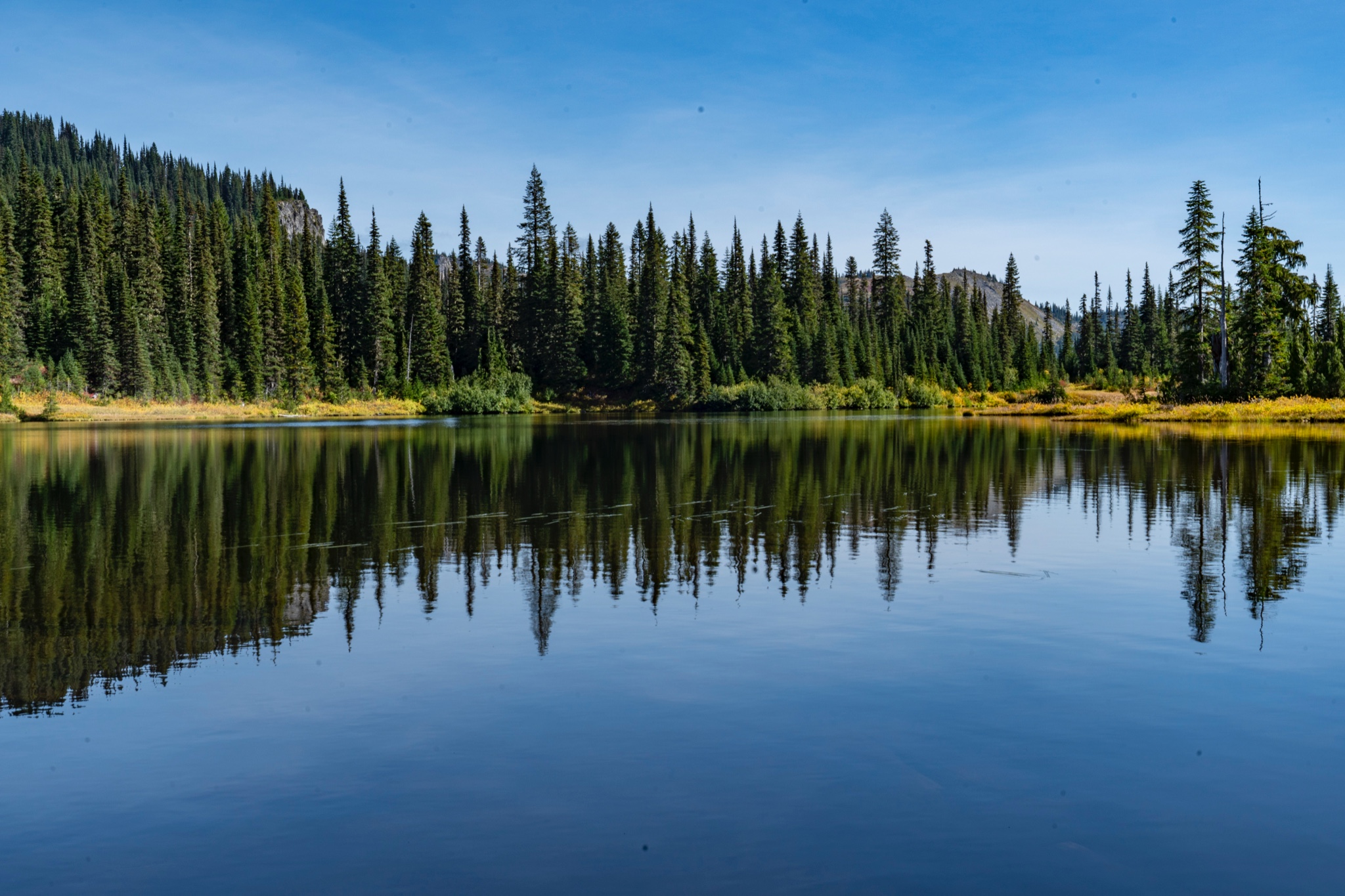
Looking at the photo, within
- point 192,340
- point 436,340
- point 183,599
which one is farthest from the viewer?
point 436,340

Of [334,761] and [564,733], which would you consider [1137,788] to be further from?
[334,761]

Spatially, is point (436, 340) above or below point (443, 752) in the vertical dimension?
above

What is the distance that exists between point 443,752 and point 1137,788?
5.15 meters

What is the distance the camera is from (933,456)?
37625mm

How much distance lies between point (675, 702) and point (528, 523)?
40.8 ft

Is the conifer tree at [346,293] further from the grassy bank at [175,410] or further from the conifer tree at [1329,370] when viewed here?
the conifer tree at [1329,370]

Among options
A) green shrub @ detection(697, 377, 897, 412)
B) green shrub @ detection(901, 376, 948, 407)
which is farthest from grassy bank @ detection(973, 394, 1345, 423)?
green shrub @ detection(901, 376, 948, 407)

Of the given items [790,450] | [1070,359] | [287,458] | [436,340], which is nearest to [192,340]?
[436,340]

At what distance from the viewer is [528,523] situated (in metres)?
21.2

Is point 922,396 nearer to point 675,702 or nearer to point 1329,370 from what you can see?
point 1329,370

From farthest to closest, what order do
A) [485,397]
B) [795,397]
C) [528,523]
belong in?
1. [795,397]
2. [485,397]
3. [528,523]

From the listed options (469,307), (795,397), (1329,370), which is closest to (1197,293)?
(1329,370)

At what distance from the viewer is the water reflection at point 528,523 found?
12.9 meters

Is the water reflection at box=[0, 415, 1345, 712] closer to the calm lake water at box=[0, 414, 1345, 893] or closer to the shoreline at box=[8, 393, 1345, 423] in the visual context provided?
the calm lake water at box=[0, 414, 1345, 893]
